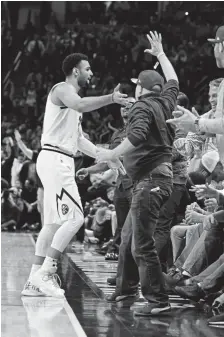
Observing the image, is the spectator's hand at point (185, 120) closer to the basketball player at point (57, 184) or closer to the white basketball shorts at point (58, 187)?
the basketball player at point (57, 184)

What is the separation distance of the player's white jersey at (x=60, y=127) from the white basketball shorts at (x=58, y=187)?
0.10 m

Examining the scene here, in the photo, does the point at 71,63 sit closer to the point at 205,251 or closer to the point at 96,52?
the point at 205,251

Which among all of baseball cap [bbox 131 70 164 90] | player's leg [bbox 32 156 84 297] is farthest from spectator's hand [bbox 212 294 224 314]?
baseball cap [bbox 131 70 164 90]

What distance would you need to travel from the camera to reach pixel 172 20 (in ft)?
82.3

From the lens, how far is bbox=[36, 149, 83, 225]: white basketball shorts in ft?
23.4

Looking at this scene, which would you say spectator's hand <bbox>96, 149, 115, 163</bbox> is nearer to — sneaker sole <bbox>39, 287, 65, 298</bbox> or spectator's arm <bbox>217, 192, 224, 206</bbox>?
spectator's arm <bbox>217, 192, 224, 206</bbox>

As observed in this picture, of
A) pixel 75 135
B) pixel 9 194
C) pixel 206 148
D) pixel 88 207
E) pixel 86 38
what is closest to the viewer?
pixel 75 135

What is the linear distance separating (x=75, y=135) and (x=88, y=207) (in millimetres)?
7160

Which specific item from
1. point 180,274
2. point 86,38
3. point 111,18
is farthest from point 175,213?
point 111,18

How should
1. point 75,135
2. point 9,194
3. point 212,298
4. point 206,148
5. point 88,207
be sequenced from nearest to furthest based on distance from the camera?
point 212,298 → point 75,135 → point 206,148 → point 88,207 → point 9,194

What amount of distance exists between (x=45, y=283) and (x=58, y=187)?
870mm

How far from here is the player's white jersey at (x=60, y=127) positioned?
23.7 ft

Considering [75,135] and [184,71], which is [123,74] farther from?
[75,135]

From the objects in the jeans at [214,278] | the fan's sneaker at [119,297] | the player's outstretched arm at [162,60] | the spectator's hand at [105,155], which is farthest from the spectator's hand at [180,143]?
the spectator's hand at [105,155]
